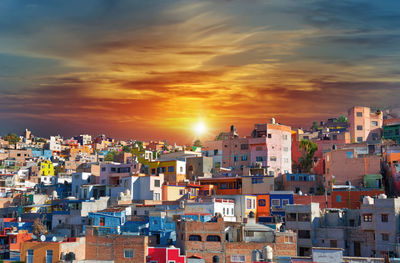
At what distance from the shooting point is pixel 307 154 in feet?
257

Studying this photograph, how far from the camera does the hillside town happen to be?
1718 inches

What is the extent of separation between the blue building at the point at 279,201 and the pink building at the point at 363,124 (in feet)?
130

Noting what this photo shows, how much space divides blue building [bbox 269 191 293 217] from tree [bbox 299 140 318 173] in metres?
20.7

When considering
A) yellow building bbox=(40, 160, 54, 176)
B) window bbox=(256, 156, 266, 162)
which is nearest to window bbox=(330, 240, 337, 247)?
window bbox=(256, 156, 266, 162)

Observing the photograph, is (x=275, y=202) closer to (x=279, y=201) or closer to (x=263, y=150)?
(x=279, y=201)

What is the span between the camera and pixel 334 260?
3762 cm

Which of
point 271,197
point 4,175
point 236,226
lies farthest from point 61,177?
point 236,226

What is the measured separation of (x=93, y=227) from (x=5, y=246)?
8.69 metres

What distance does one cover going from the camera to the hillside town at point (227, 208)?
43625 mm

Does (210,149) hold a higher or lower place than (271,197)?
higher

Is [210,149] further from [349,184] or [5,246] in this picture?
[5,246]

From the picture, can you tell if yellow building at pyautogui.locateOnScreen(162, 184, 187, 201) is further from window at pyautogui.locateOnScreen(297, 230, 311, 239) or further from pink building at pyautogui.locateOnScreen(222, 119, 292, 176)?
window at pyautogui.locateOnScreen(297, 230, 311, 239)

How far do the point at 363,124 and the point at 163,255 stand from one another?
59.4 m

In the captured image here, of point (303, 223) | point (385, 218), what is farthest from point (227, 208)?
point (385, 218)
